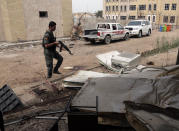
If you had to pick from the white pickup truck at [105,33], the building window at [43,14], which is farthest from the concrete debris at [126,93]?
the building window at [43,14]

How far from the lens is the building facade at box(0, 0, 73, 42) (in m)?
14.4

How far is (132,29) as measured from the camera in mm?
18156

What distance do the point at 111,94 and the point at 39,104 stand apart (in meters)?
2.30

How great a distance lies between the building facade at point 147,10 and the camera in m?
46.2

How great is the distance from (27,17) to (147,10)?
44.6 m

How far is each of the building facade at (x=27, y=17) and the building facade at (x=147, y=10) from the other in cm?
2679

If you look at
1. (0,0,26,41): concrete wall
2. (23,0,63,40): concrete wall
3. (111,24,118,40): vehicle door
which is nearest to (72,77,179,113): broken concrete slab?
(111,24,118,40): vehicle door

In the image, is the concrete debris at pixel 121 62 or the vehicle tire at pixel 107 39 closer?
the concrete debris at pixel 121 62

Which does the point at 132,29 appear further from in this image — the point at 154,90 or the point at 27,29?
the point at 154,90

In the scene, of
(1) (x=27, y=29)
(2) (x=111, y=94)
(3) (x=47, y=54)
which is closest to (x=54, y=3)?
(1) (x=27, y=29)

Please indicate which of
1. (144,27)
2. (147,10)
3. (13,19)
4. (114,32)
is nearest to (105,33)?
(114,32)

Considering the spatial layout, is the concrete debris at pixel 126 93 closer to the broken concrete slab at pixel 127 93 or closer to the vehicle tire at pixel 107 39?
the broken concrete slab at pixel 127 93

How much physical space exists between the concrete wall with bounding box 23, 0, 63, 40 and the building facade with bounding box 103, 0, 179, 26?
88.1 feet

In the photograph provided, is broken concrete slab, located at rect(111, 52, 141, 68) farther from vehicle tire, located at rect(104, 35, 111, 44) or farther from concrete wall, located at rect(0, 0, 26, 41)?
concrete wall, located at rect(0, 0, 26, 41)
